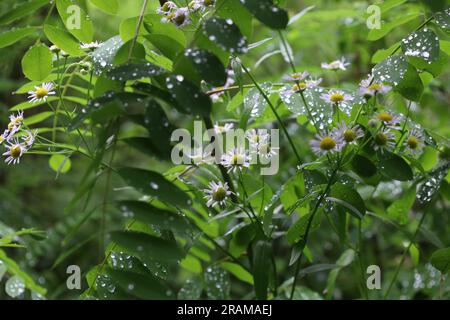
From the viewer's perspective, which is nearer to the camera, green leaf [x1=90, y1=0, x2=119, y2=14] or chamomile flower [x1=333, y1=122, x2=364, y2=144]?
chamomile flower [x1=333, y1=122, x2=364, y2=144]

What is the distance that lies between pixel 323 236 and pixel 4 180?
1.11 m

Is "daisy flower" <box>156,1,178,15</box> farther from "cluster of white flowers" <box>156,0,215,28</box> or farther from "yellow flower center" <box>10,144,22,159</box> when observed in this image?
"yellow flower center" <box>10,144,22,159</box>

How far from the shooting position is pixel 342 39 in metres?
1.46

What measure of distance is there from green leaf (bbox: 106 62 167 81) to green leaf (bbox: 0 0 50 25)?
0.14 m

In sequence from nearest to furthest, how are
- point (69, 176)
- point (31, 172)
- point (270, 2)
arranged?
point (270, 2), point (31, 172), point (69, 176)

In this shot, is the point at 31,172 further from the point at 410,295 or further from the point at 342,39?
the point at 410,295

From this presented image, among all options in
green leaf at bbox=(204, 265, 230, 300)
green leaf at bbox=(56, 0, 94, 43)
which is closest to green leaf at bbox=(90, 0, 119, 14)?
green leaf at bbox=(56, 0, 94, 43)

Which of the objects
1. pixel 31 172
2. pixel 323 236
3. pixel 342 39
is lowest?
pixel 323 236

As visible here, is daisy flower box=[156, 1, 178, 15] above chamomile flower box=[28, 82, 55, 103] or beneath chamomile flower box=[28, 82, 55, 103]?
above

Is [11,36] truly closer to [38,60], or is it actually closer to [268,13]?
[38,60]

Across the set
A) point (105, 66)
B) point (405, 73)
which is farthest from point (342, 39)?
point (105, 66)

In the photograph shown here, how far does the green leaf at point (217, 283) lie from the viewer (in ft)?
2.90

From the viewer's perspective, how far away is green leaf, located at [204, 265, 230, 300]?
2.90 feet

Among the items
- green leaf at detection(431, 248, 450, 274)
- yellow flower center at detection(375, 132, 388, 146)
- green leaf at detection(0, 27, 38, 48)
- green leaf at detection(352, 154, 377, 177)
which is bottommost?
green leaf at detection(431, 248, 450, 274)
